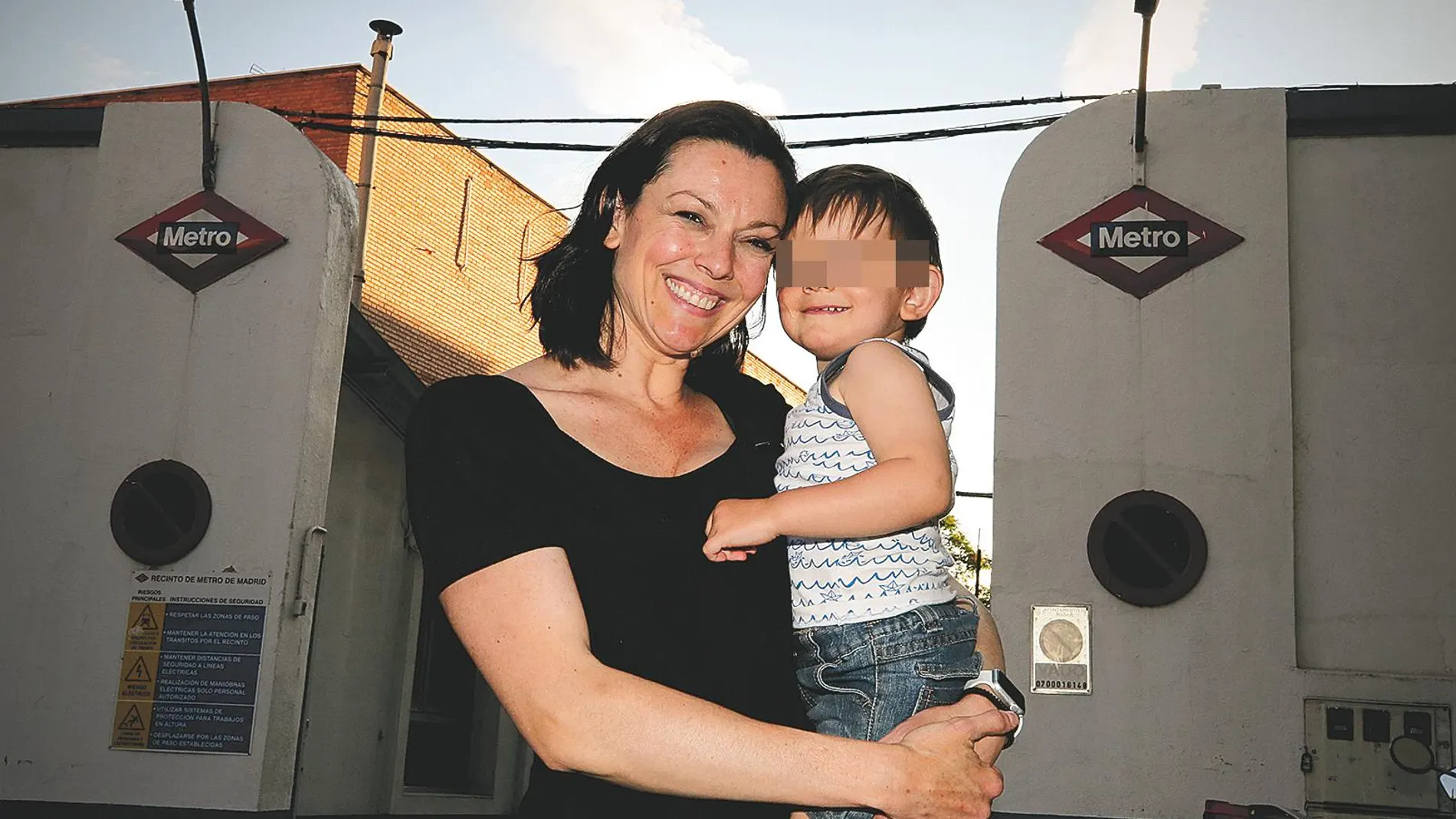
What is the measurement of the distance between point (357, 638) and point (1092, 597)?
27.6 feet

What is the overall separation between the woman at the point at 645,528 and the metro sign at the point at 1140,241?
13.2 ft

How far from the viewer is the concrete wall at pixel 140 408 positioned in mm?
7172

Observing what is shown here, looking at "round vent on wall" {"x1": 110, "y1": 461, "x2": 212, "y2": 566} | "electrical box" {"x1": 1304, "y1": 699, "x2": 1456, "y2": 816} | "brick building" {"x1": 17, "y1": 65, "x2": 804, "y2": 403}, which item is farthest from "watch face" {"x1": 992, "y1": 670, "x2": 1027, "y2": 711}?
"brick building" {"x1": 17, "y1": 65, "x2": 804, "y2": 403}

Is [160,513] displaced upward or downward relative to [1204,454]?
downward

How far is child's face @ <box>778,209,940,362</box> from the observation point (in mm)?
2553

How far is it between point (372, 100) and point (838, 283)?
1701 cm

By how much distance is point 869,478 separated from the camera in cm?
220

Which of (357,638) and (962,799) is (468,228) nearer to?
(357,638)

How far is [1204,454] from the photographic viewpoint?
608 cm

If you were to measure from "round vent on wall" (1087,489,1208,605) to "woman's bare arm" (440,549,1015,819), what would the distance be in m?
4.24

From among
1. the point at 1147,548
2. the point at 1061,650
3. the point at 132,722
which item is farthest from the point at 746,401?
the point at 132,722

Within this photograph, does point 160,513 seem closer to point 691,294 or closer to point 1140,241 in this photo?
point 1140,241

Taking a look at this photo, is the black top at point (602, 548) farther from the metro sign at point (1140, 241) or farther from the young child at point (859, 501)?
the metro sign at point (1140, 241)

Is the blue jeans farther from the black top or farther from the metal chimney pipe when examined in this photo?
the metal chimney pipe
